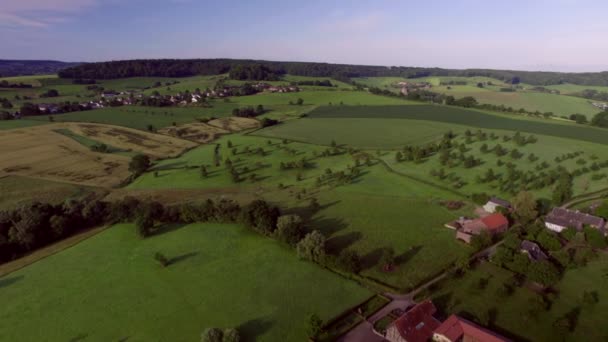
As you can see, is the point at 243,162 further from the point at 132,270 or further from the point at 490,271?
the point at 490,271

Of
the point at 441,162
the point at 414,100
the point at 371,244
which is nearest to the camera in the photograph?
the point at 371,244

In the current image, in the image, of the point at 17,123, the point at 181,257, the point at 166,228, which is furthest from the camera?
the point at 17,123

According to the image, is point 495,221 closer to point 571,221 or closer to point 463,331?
point 571,221

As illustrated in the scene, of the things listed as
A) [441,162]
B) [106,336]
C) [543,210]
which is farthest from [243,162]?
[543,210]

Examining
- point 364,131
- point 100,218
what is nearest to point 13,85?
point 100,218

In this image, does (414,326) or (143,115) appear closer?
(414,326)

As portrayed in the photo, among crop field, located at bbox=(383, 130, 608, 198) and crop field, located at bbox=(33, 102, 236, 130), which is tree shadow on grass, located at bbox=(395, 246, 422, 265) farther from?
crop field, located at bbox=(33, 102, 236, 130)

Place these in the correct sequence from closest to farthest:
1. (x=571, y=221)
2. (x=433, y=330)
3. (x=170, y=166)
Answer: (x=433, y=330) → (x=571, y=221) → (x=170, y=166)
